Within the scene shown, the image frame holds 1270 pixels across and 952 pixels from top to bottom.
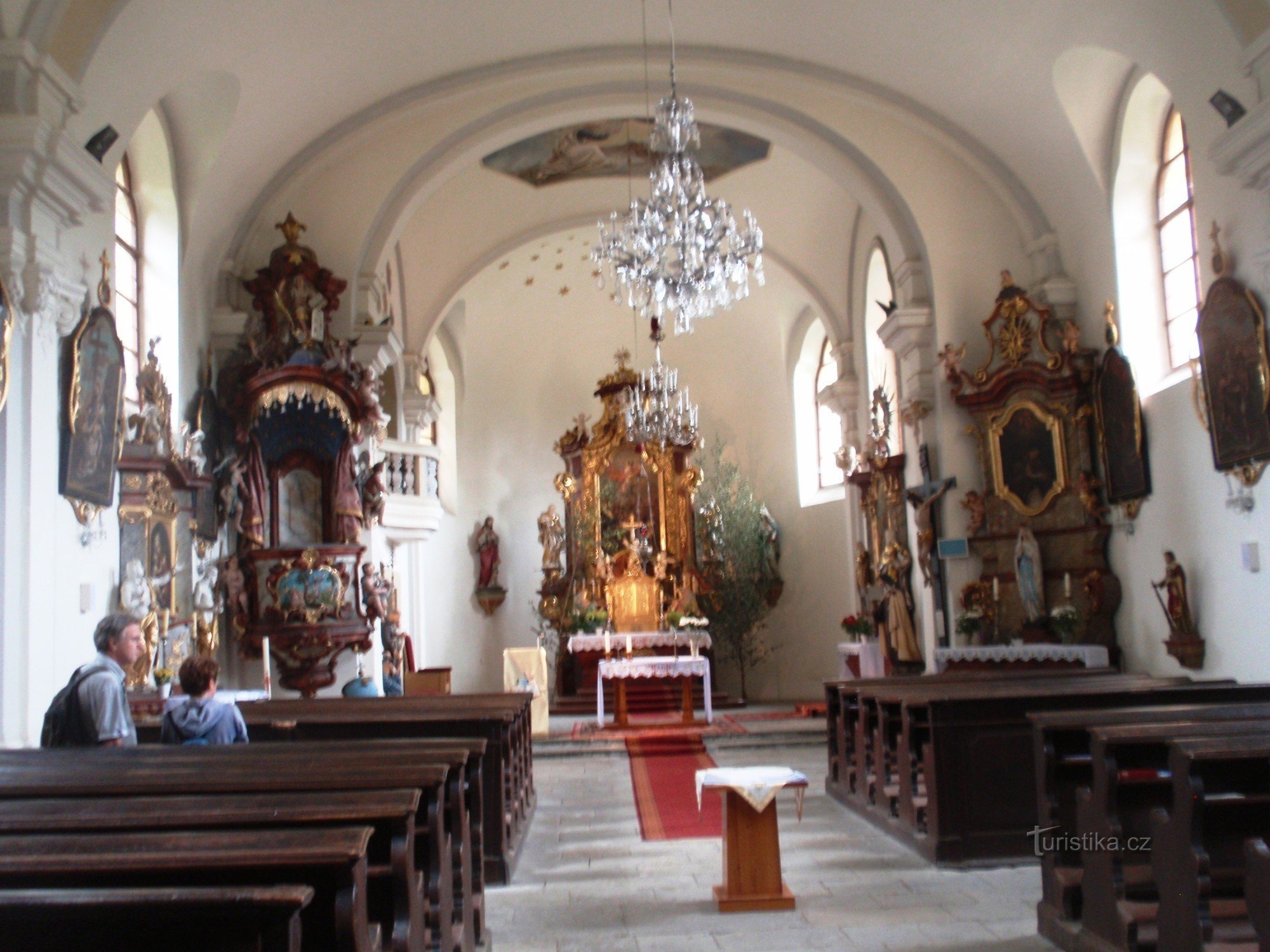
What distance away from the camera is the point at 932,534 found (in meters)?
11.8

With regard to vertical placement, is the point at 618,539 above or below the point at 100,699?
above

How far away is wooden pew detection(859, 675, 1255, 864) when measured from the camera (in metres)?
5.89

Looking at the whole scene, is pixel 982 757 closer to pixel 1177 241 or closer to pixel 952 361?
pixel 952 361

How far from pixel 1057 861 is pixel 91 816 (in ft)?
11.7

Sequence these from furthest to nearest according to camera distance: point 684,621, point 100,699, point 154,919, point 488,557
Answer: point 488,557
point 684,621
point 100,699
point 154,919

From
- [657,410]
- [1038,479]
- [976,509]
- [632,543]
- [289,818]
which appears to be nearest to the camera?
[289,818]

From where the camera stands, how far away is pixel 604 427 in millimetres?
17812

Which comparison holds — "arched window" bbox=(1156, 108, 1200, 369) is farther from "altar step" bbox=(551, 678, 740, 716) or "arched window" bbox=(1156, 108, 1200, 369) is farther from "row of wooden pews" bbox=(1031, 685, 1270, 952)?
"altar step" bbox=(551, 678, 740, 716)

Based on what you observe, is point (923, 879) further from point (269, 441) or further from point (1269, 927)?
point (269, 441)

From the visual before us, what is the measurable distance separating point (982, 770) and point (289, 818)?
423cm

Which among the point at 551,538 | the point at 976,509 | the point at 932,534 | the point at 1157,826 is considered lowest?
the point at 1157,826

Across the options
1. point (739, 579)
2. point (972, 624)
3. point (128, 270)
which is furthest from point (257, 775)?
point (739, 579)

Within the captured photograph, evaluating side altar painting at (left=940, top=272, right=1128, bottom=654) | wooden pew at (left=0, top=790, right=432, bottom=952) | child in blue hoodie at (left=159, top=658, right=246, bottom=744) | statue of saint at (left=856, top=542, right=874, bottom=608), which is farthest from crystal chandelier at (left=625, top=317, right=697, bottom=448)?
wooden pew at (left=0, top=790, right=432, bottom=952)

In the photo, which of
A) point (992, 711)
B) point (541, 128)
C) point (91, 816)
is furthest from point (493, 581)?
point (91, 816)
